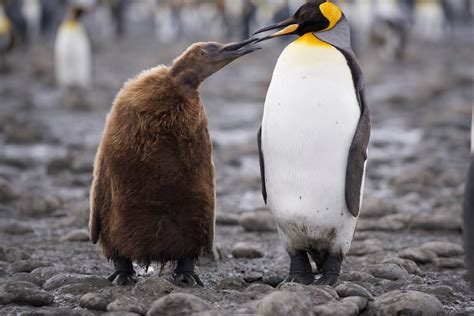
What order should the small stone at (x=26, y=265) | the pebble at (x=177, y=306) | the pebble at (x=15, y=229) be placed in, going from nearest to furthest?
the pebble at (x=177, y=306) → the small stone at (x=26, y=265) → the pebble at (x=15, y=229)

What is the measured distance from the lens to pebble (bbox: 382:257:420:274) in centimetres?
437

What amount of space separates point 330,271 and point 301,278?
150 mm

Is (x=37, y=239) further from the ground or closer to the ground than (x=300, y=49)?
closer to the ground

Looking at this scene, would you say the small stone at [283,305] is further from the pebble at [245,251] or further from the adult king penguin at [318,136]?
the pebble at [245,251]

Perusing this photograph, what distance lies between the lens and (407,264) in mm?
4398

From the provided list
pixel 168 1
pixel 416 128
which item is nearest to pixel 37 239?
pixel 416 128

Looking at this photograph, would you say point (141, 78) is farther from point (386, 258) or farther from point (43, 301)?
point (386, 258)

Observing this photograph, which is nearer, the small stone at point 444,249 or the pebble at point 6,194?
the small stone at point 444,249

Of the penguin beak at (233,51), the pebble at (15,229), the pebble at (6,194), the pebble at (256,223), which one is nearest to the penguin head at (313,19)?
the penguin beak at (233,51)

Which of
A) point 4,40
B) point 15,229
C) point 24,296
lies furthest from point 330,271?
point 4,40

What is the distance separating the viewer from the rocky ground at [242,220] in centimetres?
345

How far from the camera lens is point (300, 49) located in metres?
3.91

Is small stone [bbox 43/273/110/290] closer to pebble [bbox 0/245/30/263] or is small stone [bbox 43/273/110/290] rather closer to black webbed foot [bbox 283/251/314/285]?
pebble [bbox 0/245/30/263]

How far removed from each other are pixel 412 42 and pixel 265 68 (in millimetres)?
9148
